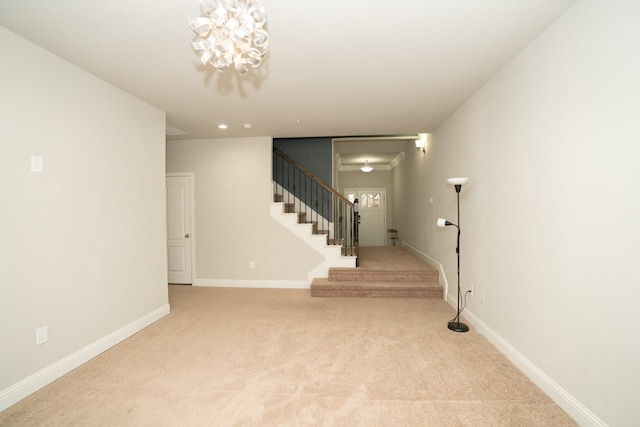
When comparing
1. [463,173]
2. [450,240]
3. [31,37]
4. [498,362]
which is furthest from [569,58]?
[31,37]

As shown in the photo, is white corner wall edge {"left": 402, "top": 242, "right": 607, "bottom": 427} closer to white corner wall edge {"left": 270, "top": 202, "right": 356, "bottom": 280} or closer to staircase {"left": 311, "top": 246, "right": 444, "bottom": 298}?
staircase {"left": 311, "top": 246, "right": 444, "bottom": 298}

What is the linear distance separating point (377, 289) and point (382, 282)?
276 mm

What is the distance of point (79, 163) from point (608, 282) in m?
4.31

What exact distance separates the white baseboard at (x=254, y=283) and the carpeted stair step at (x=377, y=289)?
0.57 meters

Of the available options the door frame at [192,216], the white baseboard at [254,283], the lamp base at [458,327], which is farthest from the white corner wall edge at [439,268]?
the door frame at [192,216]

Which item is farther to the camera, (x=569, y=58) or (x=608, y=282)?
(x=569, y=58)

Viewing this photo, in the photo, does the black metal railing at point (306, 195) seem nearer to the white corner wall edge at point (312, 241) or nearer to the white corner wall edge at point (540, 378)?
the white corner wall edge at point (312, 241)

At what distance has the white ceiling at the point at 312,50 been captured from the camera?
2.10m

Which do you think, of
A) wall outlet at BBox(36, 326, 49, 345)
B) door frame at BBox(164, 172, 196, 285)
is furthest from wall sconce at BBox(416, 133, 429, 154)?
wall outlet at BBox(36, 326, 49, 345)

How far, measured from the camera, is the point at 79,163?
2.94 meters

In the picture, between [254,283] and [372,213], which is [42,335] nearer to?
[254,283]

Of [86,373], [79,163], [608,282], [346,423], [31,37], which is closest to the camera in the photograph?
[608,282]

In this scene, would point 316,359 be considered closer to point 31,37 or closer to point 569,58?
point 569,58

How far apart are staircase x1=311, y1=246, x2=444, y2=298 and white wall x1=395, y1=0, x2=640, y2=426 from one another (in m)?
1.57
